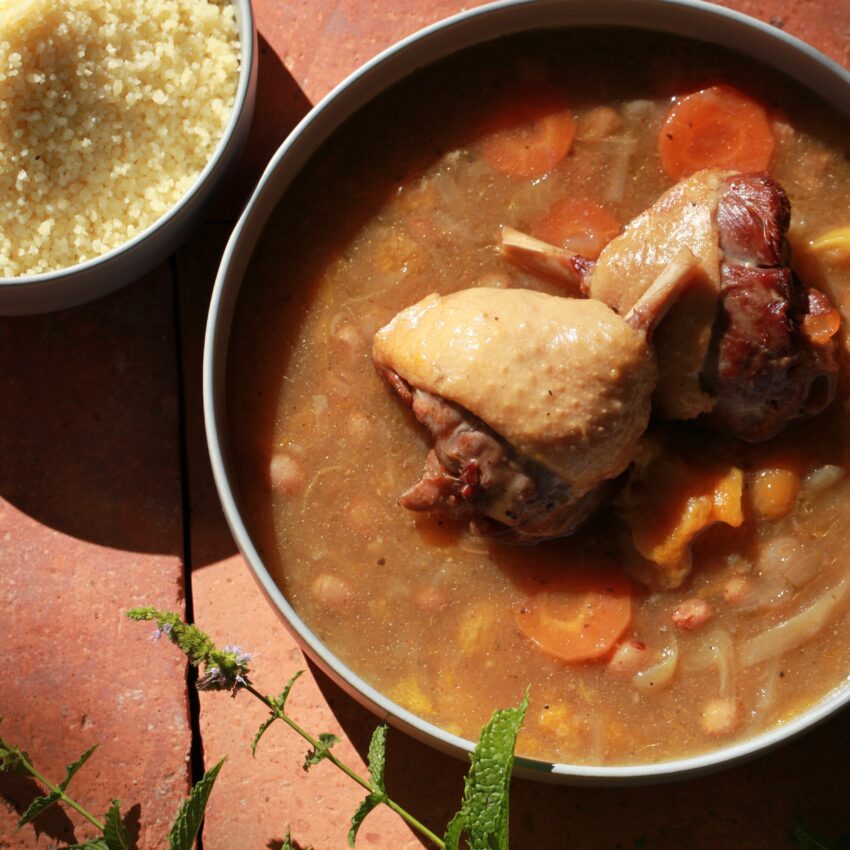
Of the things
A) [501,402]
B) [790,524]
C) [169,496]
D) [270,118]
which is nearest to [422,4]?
[270,118]

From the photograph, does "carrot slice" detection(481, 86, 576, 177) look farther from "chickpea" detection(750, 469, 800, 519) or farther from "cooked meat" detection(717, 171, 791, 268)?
"chickpea" detection(750, 469, 800, 519)

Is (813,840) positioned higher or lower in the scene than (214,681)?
lower

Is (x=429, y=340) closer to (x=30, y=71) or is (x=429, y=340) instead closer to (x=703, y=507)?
(x=703, y=507)

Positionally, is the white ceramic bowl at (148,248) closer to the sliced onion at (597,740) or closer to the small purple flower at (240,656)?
the small purple flower at (240,656)

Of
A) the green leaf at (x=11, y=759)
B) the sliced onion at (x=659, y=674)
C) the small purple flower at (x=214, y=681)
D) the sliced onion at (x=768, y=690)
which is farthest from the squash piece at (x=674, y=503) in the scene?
the green leaf at (x=11, y=759)

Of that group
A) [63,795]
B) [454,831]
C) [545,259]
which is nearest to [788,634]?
[454,831]

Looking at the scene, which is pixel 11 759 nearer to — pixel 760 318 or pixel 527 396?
pixel 527 396

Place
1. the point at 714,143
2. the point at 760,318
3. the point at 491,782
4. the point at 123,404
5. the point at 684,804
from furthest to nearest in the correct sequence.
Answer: the point at 123,404 < the point at 684,804 < the point at 714,143 < the point at 760,318 < the point at 491,782
